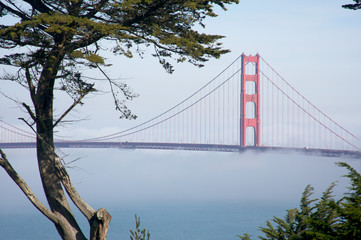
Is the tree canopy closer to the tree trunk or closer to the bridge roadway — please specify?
the tree trunk

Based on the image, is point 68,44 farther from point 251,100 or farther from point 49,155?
point 251,100

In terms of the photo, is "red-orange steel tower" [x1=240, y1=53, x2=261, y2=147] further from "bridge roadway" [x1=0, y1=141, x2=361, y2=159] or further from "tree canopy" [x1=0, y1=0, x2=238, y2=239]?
"tree canopy" [x1=0, y1=0, x2=238, y2=239]

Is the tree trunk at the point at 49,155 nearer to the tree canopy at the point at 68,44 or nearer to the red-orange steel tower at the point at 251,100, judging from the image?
the tree canopy at the point at 68,44

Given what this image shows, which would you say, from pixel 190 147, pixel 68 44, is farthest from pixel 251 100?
pixel 68 44

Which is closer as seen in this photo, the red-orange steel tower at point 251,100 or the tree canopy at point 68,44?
the tree canopy at point 68,44

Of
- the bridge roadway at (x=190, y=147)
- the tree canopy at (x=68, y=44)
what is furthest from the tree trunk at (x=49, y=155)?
the bridge roadway at (x=190, y=147)

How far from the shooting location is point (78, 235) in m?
8.35

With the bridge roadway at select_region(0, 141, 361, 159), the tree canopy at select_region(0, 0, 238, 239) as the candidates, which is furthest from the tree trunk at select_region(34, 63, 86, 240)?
the bridge roadway at select_region(0, 141, 361, 159)

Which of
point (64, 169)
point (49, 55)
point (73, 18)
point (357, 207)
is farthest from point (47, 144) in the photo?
point (357, 207)

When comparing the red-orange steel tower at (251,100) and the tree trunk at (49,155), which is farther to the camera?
the red-orange steel tower at (251,100)

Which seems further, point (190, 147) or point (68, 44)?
point (190, 147)

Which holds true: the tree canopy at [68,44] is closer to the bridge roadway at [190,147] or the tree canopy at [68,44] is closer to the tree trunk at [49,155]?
the tree trunk at [49,155]

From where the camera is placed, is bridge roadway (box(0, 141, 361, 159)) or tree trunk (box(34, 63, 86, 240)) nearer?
tree trunk (box(34, 63, 86, 240))

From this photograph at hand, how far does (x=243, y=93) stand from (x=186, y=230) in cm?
2575
